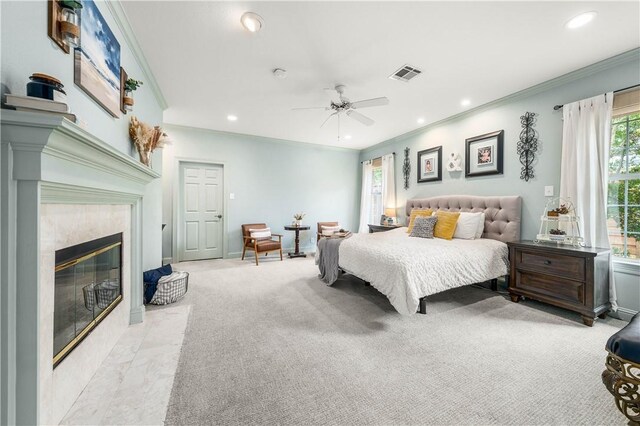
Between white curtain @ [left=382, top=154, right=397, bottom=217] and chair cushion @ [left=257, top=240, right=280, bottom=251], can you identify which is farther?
white curtain @ [left=382, top=154, right=397, bottom=217]

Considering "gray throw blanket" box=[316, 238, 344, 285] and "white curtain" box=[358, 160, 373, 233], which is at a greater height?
"white curtain" box=[358, 160, 373, 233]

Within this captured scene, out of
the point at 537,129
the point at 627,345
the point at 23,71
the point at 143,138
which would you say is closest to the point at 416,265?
the point at 627,345

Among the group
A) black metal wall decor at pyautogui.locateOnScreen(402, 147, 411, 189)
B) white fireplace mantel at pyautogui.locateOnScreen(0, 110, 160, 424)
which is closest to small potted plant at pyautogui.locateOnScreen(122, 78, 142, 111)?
white fireplace mantel at pyautogui.locateOnScreen(0, 110, 160, 424)

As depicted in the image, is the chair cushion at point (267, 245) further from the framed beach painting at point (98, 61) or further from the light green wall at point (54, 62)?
the framed beach painting at point (98, 61)

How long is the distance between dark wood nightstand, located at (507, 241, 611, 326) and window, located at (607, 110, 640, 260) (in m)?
0.35

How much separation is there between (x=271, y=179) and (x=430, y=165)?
335cm

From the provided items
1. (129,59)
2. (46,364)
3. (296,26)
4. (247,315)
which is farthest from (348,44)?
(46,364)

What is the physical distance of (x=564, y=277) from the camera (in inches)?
97.1

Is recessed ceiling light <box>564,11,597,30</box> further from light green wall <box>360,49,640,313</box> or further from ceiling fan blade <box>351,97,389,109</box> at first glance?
ceiling fan blade <box>351,97,389,109</box>

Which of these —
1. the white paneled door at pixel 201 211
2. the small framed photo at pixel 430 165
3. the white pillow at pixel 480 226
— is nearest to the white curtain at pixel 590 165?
the white pillow at pixel 480 226

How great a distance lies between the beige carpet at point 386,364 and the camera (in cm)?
134

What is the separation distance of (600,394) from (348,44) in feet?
10.2

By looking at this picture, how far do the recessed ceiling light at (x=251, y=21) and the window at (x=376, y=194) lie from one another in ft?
14.2

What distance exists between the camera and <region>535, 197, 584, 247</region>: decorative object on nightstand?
2.71m
